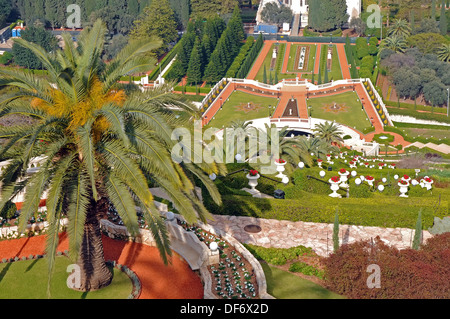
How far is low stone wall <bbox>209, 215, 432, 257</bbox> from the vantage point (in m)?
34.9

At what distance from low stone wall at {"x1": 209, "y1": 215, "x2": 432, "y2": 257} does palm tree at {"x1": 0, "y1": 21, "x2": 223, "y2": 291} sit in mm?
8542

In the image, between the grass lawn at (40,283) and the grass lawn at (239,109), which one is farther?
the grass lawn at (239,109)

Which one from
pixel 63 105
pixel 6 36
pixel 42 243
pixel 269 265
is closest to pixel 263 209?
pixel 269 265

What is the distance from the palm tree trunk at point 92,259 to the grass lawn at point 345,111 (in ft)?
171

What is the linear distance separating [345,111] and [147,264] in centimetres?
5478

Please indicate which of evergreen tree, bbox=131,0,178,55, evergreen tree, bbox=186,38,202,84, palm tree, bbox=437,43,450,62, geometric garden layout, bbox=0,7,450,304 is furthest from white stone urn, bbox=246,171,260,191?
evergreen tree, bbox=131,0,178,55

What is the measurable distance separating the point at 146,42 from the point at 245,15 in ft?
327

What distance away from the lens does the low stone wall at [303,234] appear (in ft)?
115

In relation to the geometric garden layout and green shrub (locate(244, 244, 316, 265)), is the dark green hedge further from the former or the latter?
green shrub (locate(244, 244, 316, 265))

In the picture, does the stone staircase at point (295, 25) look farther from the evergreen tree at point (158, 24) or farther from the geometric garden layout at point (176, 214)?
the geometric garden layout at point (176, 214)

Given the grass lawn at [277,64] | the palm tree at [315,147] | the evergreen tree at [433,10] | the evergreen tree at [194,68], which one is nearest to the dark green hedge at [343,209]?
the palm tree at [315,147]

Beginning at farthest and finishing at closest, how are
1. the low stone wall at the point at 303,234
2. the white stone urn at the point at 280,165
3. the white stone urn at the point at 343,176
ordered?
1. the white stone urn at the point at 280,165
2. the white stone urn at the point at 343,176
3. the low stone wall at the point at 303,234

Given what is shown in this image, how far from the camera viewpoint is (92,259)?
93.0ft
